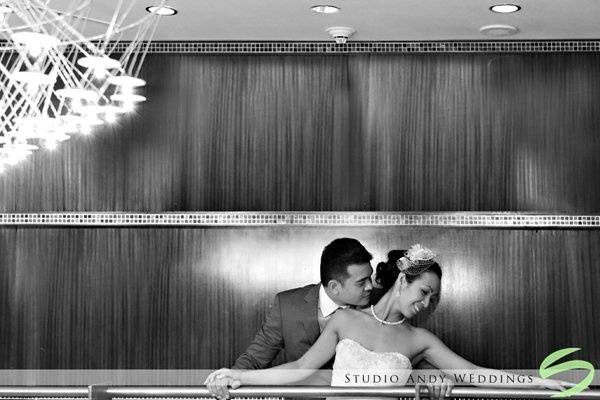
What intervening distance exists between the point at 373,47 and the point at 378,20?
573 mm

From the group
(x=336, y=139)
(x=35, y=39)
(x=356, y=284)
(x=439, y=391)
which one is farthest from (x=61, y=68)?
(x=336, y=139)

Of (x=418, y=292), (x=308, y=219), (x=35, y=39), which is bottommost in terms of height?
(x=418, y=292)

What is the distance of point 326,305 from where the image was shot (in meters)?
4.59

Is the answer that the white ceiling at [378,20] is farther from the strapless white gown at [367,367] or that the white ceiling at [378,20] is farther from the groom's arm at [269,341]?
the strapless white gown at [367,367]

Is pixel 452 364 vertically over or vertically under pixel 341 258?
Result: under

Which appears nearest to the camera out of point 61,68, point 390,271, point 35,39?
point 35,39

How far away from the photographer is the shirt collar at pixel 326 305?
4.57 m

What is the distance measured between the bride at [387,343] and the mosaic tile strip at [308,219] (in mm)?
1101

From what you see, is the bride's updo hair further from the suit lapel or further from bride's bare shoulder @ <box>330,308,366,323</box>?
the suit lapel

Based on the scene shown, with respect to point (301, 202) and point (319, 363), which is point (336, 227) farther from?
point (319, 363)

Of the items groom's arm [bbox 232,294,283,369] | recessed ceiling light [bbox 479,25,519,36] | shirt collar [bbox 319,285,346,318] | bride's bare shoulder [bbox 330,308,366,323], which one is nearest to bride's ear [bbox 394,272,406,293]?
bride's bare shoulder [bbox 330,308,366,323]

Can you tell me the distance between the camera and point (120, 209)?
550 cm

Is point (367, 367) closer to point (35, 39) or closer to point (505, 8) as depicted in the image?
point (505, 8)

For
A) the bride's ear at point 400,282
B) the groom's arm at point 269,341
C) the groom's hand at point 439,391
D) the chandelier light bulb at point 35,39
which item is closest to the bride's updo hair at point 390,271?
the bride's ear at point 400,282
